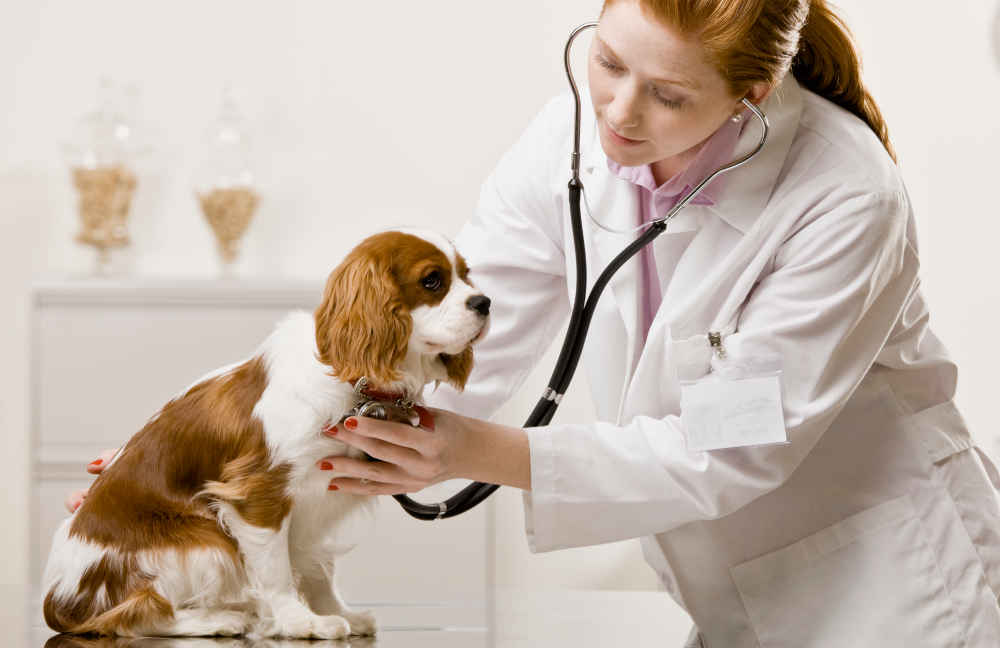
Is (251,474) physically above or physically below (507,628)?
above

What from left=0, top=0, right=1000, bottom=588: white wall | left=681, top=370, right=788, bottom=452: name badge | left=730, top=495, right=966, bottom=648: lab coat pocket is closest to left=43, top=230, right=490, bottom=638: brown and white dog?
left=681, top=370, right=788, bottom=452: name badge

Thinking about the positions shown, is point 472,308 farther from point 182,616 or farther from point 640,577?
point 640,577

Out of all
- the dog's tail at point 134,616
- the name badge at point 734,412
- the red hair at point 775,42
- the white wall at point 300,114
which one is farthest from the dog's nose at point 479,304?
the white wall at point 300,114

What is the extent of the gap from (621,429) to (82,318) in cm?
241

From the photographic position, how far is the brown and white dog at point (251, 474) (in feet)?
4.32

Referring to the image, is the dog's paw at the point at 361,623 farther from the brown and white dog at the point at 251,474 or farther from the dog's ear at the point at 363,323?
the dog's ear at the point at 363,323

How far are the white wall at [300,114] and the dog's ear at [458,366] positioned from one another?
2.44m

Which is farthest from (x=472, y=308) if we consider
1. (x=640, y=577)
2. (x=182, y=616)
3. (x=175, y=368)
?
(x=640, y=577)

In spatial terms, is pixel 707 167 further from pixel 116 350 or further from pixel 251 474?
pixel 116 350

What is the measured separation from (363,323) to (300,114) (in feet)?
9.04

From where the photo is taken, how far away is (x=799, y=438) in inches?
54.6

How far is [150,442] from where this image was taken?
1.38 metres

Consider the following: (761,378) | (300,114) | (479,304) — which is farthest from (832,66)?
(300,114)

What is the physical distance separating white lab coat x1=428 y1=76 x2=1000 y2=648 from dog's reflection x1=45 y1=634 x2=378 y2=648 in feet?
0.90
